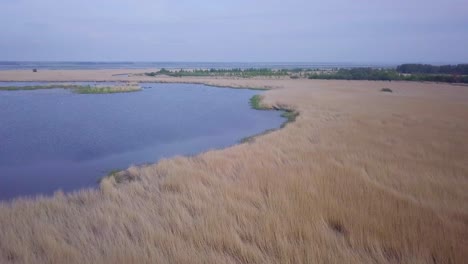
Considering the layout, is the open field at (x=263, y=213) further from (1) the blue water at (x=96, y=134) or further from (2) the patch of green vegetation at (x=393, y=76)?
(2) the patch of green vegetation at (x=393, y=76)

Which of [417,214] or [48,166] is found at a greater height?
[417,214]

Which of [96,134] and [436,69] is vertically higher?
[436,69]

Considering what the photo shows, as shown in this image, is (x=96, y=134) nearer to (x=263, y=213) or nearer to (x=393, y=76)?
(x=263, y=213)

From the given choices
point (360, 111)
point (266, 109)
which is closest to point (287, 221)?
point (360, 111)

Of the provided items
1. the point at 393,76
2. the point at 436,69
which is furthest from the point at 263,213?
the point at 436,69

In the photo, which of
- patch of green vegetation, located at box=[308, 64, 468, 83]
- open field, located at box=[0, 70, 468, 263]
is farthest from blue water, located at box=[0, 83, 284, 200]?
patch of green vegetation, located at box=[308, 64, 468, 83]

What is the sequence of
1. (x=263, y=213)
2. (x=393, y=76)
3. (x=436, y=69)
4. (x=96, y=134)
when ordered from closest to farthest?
(x=263, y=213), (x=96, y=134), (x=393, y=76), (x=436, y=69)

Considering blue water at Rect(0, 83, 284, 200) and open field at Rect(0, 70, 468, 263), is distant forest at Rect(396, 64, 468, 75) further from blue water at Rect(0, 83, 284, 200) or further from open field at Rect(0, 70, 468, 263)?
open field at Rect(0, 70, 468, 263)

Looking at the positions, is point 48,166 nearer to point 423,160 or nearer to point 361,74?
point 423,160
